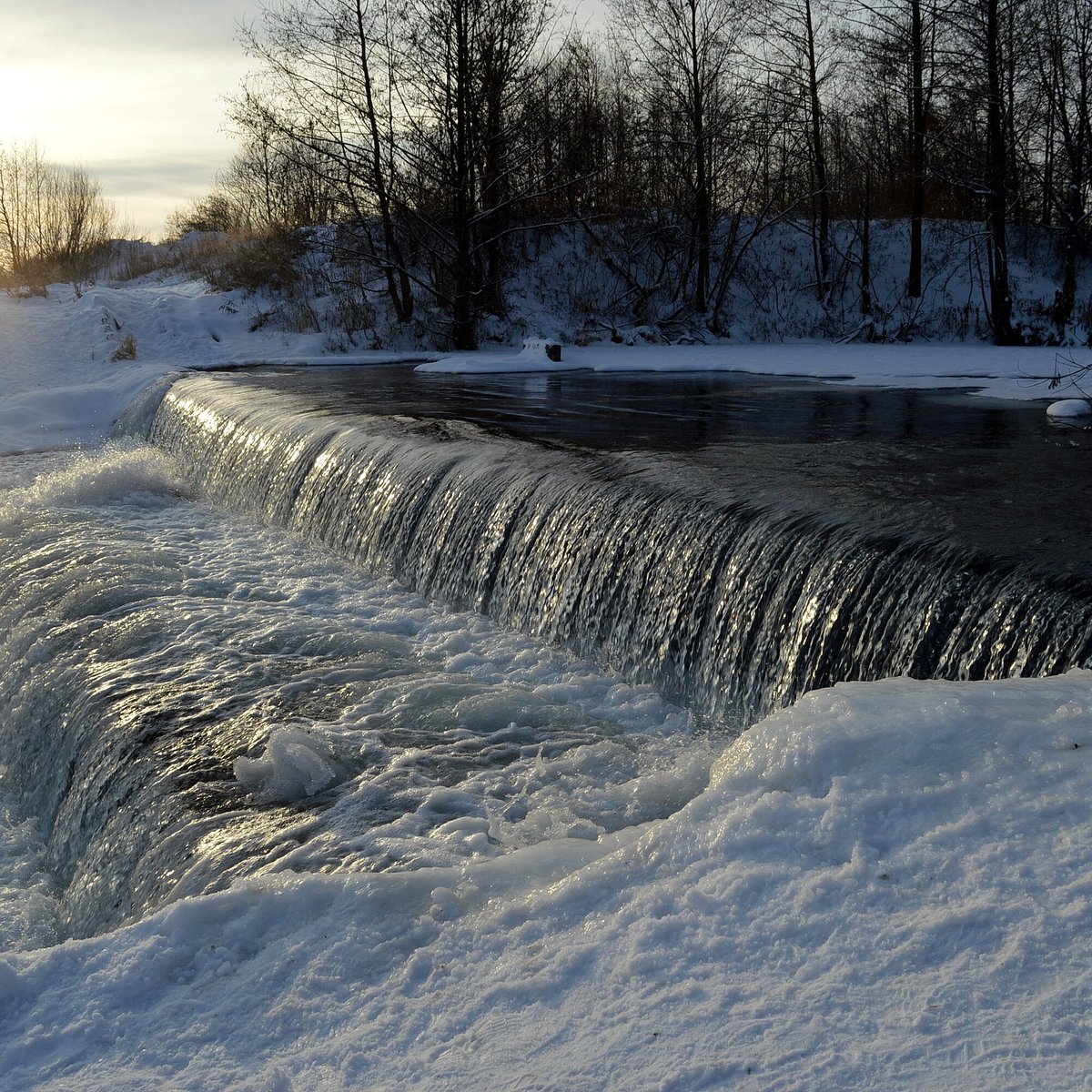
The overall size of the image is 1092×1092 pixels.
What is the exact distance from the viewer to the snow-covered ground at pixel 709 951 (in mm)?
1628

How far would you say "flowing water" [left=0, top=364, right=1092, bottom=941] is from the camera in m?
3.17

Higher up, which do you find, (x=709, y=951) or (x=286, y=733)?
(x=709, y=951)

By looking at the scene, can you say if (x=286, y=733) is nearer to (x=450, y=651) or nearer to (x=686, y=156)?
(x=450, y=651)

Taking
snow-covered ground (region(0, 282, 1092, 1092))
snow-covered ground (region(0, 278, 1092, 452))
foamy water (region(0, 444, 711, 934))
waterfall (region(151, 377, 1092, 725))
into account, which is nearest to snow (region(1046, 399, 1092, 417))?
snow-covered ground (region(0, 278, 1092, 452))

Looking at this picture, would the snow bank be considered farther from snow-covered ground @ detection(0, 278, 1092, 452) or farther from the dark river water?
snow-covered ground @ detection(0, 278, 1092, 452)

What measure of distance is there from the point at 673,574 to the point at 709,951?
8.58ft

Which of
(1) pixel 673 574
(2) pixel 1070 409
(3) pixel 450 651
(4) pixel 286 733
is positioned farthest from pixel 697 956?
(2) pixel 1070 409

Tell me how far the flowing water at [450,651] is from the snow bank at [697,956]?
697mm

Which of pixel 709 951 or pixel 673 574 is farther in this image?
pixel 673 574

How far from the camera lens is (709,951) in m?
1.87

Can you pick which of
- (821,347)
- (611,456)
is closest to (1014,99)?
(821,347)

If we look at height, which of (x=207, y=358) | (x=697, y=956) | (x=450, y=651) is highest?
(x=207, y=358)

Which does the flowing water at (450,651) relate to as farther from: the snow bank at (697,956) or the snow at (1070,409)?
the snow at (1070,409)

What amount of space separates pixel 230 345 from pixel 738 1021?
18264 millimetres
